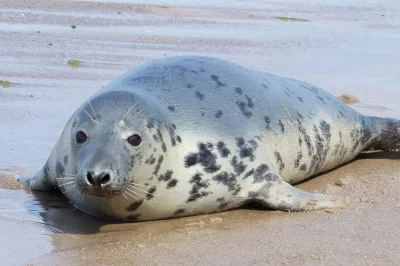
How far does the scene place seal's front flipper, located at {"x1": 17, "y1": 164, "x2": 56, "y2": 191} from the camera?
15.3 feet

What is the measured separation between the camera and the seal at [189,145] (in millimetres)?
4023

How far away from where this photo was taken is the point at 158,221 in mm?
4281

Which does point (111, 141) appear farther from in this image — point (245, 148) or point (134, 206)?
point (245, 148)

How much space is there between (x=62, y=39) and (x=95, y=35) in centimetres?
55

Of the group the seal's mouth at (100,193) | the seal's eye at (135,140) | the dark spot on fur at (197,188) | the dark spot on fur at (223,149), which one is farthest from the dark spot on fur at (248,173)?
the seal's mouth at (100,193)

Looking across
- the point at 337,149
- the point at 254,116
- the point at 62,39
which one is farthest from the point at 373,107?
the point at 62,39

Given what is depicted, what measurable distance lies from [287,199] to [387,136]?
1580 mm

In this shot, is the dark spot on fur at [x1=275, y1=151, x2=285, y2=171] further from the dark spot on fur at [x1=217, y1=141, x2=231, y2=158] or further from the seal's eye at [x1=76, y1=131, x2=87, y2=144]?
the seal's eye at [x1=76, y1=131, x2=87, y2=144]

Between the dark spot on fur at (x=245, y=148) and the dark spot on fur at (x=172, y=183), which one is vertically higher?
the dark spot on fur at (x=245, y=148)

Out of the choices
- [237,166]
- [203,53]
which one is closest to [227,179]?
[237,166]

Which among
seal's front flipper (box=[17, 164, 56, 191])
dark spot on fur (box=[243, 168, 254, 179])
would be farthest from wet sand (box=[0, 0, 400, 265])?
dark spot on fur (box=[243, 168, 254, 179])

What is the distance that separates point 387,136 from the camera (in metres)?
5.89

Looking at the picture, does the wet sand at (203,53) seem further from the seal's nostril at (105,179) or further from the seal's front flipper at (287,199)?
the seal's nostril at (105,179)

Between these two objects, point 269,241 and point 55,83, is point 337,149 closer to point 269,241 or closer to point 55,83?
point 269,241
